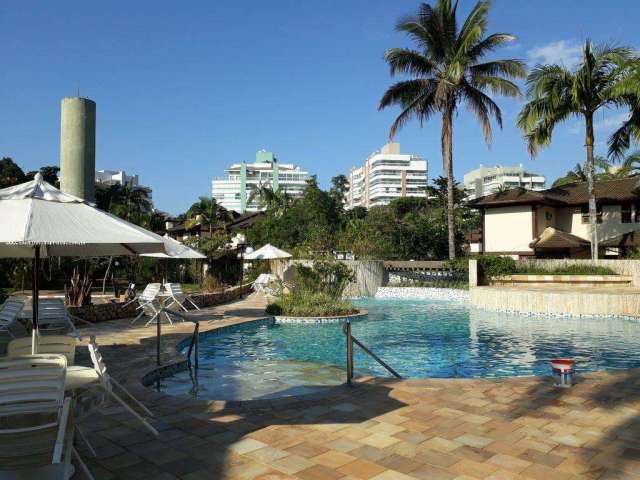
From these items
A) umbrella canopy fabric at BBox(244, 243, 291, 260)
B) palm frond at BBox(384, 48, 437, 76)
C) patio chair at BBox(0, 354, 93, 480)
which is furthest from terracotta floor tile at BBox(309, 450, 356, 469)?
palm frond at BBox(384, 48, 437, 76)

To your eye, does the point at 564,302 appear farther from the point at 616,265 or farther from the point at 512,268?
the point at 616,265

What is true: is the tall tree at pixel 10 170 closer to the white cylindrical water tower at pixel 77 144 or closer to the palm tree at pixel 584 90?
the white cylindrical water tower at pixel 77 144

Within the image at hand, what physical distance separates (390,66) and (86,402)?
83.2 feet

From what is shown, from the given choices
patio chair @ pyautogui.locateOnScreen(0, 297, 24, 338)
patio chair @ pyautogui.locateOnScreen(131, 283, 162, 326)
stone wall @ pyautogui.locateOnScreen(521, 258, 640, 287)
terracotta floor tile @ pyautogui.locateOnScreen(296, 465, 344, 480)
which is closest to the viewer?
terracotta floor tile @ pyautogui.locateOnScreen(296, 465, 344, 480)

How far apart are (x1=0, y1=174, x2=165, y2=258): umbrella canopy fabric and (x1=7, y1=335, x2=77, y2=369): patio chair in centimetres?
108

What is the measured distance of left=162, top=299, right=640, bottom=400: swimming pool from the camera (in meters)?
7.95

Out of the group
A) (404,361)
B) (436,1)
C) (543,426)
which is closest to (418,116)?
(436,1)

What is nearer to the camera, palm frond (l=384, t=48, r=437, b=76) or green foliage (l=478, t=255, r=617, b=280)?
green foliage (l=478, t=255, r=617, b=280)

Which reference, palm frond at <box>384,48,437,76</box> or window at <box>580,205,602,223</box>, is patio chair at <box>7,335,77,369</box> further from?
window at <box>580,205,602,223</box>

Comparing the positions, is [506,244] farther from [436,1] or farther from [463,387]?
[463,387]

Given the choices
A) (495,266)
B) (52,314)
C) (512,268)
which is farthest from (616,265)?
(52,314)

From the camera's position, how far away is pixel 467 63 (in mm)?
25734

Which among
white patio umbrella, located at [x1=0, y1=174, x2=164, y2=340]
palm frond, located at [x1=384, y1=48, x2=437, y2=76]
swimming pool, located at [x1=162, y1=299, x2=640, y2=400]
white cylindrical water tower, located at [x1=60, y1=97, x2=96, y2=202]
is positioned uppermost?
palm frond, located at [x1=384, y1=48, x2=437, y2=76]

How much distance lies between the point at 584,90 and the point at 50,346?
Result: 23.5 m
